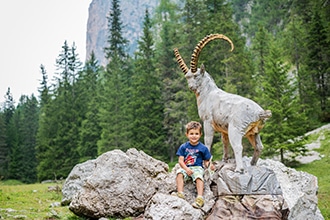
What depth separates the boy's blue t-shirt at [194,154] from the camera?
267 inches

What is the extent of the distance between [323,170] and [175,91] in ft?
55.5

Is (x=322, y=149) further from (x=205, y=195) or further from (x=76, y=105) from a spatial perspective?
(x=76, y=105)

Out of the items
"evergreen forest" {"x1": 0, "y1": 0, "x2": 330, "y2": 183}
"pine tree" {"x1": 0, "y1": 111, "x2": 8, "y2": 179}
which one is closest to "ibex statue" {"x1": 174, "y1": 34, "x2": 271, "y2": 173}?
"evergreen forest" {"x1": 0, "y1": 0, "x2": 330, "y2": 183}

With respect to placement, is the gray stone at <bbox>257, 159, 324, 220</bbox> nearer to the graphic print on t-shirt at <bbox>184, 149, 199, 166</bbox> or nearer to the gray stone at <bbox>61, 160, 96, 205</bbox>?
the graphic print on t-shirt at <bbox>184, 149, 199, 166</bbox>

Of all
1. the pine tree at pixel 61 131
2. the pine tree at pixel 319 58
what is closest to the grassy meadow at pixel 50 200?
the pine tree at pixel 319 58

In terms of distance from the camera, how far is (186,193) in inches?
275

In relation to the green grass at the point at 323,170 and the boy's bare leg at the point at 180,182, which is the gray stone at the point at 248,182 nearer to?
the boy's bare leg at the point at 180,182

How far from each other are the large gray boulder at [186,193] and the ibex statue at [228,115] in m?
0.46

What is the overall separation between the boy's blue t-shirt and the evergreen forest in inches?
500

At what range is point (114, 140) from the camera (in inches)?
1179

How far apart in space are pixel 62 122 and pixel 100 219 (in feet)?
104

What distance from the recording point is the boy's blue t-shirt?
22.3ft

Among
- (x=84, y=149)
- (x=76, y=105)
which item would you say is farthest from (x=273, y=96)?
(x=76, y=105)

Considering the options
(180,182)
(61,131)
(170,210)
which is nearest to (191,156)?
(180,182)
